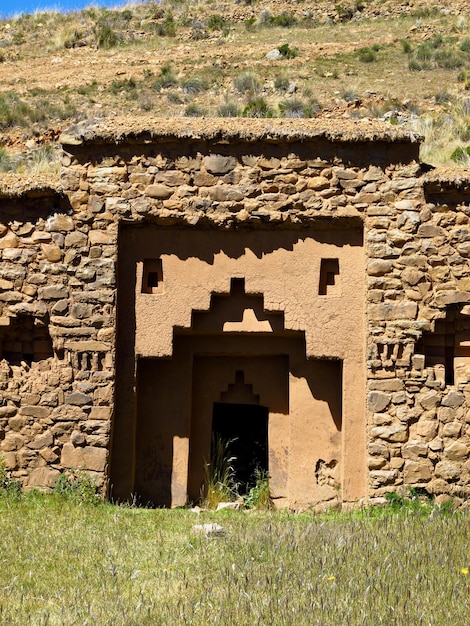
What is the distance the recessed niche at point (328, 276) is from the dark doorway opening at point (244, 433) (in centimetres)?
217

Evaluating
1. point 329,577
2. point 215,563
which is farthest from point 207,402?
point 329,577

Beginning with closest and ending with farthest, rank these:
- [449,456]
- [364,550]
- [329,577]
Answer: [329,577], [364,550], [449,456]

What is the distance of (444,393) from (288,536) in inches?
103

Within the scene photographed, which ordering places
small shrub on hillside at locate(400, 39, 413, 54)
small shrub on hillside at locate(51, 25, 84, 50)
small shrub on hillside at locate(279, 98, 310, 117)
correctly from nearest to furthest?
small shrub on hillside at locate(279, 98, 310, 117) < small shrub on hillside at locate(400, 39, 413, 54) < small shrub on hillside at locate(51, 25, 84, 50)

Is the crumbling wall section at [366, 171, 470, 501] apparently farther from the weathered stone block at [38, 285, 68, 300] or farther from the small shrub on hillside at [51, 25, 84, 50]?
the small shrub on hillside at [51, 25, 84, 50]

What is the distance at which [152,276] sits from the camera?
27.9 feet

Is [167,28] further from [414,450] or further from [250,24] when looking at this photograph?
[414,450]

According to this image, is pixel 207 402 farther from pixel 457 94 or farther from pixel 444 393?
pixel 457 94

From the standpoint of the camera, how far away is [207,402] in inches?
346

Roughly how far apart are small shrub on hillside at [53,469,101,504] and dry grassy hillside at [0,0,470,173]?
7.09 metres

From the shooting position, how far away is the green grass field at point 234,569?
15.1ft

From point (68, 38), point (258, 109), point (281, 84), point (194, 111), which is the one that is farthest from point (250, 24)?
point (258, 109)

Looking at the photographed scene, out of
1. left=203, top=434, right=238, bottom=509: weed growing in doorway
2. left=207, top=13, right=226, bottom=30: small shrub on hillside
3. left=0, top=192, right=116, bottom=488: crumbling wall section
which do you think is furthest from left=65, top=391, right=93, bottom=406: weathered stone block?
left=207, top=13, right=226, bottom=30: small shrub on hillside

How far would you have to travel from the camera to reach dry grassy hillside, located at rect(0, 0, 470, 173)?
19234mm
